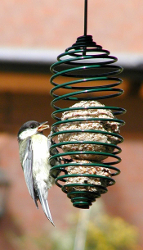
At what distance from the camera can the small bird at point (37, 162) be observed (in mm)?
3592

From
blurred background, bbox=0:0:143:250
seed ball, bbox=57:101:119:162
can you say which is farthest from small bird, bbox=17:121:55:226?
blurred background, bbox=0:0:143:250

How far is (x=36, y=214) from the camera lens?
5.72m

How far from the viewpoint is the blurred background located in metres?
5.32

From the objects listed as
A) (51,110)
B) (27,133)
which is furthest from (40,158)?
(51,110)

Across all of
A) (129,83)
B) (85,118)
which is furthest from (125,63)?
(85,118)

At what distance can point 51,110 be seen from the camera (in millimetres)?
5918

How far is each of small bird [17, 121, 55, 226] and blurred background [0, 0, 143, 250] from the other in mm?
1624

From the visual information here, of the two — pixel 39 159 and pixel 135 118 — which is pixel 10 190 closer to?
pixel 135 118

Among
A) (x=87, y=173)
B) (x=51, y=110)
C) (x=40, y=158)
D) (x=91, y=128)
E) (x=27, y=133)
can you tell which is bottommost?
(x=87, y=173)

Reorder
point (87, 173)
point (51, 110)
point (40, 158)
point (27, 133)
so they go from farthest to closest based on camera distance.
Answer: point (51, 110) < point (27, 133) < point (40, 158) < point (87, 173)

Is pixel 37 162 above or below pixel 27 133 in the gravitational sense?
below

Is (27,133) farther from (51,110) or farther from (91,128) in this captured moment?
(51,110)

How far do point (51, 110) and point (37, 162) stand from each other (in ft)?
7.62

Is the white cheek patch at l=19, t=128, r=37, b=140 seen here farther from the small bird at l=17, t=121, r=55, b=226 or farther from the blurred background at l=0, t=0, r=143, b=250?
the blurred background at l=0, t=0, r=143, b=250
